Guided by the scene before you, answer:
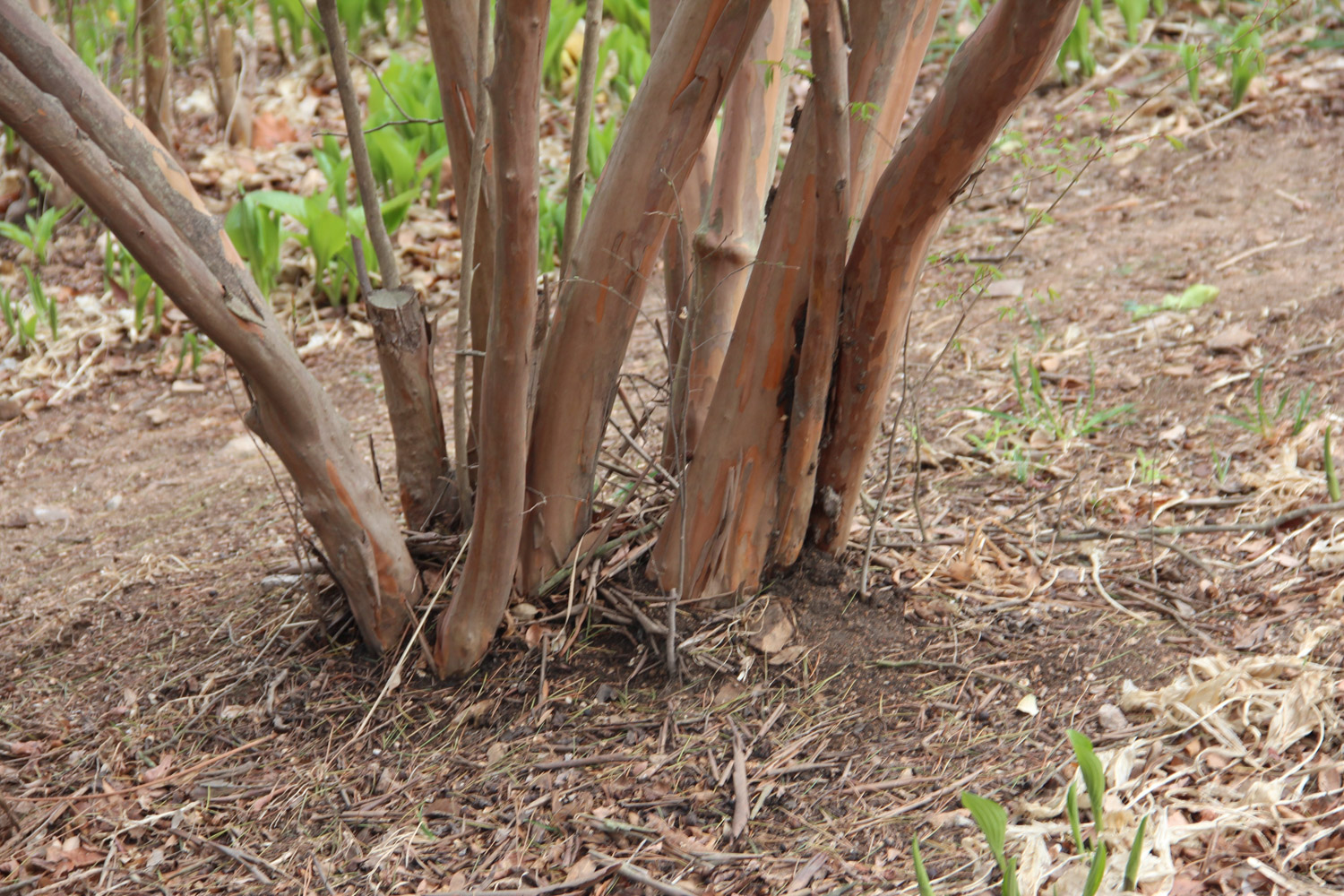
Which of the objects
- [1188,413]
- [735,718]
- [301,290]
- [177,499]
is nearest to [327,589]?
[735,718]

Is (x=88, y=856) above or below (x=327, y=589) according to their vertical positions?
below

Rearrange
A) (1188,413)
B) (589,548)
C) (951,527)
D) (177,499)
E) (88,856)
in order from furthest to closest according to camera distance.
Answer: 1. (177,499)
2. (1188,413)
3. (951,527)
4. (589,548)
5. (88,856)

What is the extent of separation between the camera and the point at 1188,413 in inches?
95.3

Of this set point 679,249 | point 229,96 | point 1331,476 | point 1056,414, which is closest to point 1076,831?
Result: point 1331,476

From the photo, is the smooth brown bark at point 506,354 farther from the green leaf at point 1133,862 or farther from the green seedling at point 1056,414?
the green seedling at point 1056,414

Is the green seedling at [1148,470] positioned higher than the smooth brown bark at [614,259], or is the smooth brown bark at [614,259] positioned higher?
the smooth brown bark at [614,259]

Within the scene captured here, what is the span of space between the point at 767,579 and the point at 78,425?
9.32ft

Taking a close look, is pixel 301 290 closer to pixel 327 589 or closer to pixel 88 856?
pixel 327 589

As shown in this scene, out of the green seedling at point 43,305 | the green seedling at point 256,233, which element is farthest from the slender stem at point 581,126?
the green seedling at point 43,305

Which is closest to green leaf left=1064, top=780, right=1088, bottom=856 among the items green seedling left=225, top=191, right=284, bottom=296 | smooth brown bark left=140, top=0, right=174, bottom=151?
green seedling left=225, top=191, right=284, bottom=296

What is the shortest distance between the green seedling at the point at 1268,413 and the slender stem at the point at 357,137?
1.80 metres

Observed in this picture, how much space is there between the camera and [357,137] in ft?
5.48

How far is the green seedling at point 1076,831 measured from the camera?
3.75 feet

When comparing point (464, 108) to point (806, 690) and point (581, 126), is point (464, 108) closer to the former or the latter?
point (581, 126)
